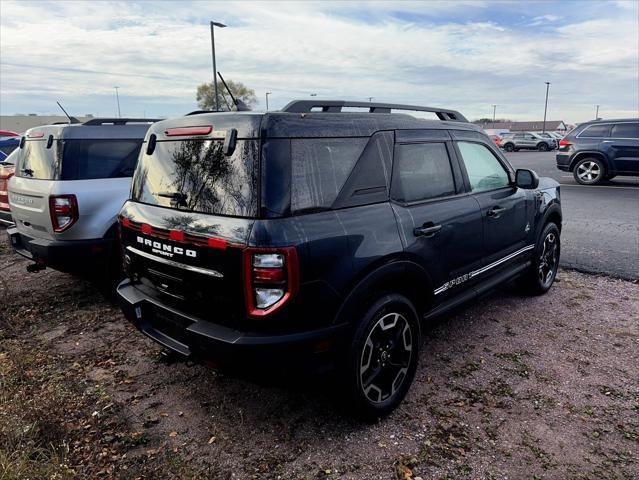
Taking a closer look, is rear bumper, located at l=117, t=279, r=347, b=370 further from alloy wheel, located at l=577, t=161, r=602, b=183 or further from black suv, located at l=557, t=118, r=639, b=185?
alloy wheel, located at l=577, t=161, r=602, b=183

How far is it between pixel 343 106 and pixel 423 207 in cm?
86

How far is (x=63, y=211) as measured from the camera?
15.3 ft

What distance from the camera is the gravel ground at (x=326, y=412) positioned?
2.62 metres

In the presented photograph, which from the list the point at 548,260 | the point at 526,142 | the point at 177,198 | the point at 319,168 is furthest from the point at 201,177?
the point at 526,142

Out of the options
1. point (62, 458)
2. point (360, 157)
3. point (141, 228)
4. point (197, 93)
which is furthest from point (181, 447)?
point (197, 93)

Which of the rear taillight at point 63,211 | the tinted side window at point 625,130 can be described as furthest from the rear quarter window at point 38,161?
the tinted side window at point 625,130

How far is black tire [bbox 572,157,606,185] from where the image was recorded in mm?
13383

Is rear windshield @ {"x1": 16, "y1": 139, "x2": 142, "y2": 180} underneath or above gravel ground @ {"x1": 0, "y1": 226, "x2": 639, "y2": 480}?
above

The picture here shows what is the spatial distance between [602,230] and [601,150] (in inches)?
261

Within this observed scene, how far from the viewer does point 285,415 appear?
10.2 ft

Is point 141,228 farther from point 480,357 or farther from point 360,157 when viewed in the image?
point 480,357

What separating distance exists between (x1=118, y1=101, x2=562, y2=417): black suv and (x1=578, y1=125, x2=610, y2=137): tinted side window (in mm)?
11915

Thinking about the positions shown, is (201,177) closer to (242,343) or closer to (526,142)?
(242,343)

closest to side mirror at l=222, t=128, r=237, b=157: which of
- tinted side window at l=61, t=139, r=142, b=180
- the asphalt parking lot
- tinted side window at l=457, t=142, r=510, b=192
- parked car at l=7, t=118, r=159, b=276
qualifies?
tinted side window at l=457, t=142, r=510, b=192
